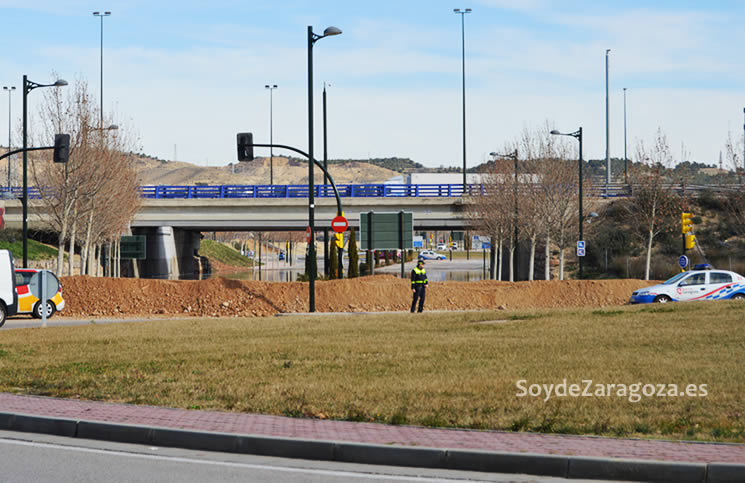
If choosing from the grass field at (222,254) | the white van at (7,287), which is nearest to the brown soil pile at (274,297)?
the white van at (7,287)

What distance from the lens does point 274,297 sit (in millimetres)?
34719

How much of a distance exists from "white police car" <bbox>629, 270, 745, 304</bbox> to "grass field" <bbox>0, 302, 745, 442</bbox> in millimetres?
8406

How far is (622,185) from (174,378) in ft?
189

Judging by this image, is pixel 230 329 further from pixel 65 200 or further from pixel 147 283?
pixel 65 200

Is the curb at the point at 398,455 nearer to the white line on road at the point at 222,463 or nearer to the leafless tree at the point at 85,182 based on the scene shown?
the white line on road at the point at 222,463

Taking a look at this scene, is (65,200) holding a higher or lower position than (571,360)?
higher

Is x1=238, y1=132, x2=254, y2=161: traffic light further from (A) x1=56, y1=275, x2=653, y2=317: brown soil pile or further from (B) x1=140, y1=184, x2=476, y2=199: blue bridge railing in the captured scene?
(B) x1=140, y1=184, x2=476, y2=199: blue bridge railing

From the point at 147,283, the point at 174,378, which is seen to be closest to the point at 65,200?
the point at 147,283

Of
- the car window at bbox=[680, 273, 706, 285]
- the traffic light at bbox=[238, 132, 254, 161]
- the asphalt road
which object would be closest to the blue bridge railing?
the traffic light at bbox=[238, 132, 254, 161]

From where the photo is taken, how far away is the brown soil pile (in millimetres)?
34562

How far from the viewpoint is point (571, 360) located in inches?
567

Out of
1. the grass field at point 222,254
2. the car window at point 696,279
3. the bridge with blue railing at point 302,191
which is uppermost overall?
the bridge with blue railing at point 302,191

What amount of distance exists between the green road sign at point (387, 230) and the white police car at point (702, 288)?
13.0 meters

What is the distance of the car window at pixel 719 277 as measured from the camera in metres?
31.0
